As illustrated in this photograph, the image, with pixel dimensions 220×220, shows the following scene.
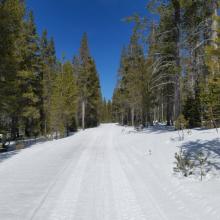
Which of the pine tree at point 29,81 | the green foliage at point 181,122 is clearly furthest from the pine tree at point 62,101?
the green foliage at point 181,122

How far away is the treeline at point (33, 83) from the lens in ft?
55.1

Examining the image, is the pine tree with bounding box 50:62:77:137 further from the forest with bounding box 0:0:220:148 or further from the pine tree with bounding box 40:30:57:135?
the pine tree with bounding box 40:30:57:135

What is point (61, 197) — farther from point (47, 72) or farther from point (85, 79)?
point (85, 79)

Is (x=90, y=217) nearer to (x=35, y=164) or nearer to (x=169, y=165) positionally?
(x=169, y=165)

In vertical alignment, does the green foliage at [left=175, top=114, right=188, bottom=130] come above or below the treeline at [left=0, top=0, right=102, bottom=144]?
below

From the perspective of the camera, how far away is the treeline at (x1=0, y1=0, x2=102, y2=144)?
16.8 metres

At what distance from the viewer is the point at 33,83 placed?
28.1 metres

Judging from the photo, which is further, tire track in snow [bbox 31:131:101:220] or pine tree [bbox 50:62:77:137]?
pine tree [bbox 50:62:77:137]

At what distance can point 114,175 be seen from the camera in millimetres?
8305

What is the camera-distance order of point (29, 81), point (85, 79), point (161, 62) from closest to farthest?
point (161, 62), point (29, 81), point (85, 79)

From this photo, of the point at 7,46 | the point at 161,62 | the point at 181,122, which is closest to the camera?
Answer: the point at 181,122

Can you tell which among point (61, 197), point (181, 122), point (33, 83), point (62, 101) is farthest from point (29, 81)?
point (61, 197)

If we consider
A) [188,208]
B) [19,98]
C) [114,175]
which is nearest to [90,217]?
[188,208]

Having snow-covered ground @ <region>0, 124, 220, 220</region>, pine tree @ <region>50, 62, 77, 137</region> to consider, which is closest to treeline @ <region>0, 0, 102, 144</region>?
pine tree @ <region>50, 62, 77, 137</region>
